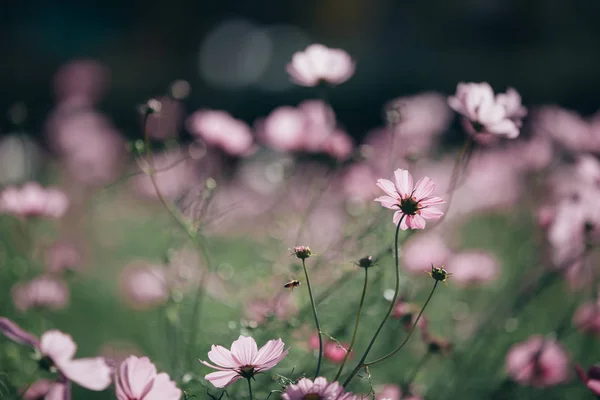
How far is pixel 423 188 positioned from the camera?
18.5 inches

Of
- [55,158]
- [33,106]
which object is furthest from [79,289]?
[33,106]

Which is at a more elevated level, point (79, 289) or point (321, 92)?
point (321, 92)

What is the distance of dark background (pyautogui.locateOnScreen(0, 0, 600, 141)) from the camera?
3.28 metres

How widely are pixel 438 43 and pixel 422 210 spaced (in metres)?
3.60

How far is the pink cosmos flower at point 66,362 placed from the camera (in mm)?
418

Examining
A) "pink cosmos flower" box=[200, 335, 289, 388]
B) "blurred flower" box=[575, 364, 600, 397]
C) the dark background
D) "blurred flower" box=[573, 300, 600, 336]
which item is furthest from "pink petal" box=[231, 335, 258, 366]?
Answer: the dark background

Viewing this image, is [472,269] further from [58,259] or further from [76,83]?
[76,83]

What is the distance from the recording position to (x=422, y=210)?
47 cm

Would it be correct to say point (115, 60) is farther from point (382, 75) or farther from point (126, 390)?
point (126, 390)

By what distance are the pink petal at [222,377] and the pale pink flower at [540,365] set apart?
0.43m

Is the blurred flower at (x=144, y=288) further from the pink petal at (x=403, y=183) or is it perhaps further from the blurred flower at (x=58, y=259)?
the pink petal at (x=403, y=183)

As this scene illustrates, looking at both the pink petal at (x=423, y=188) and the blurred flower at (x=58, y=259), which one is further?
the blurred flower at (x=58, y=259)

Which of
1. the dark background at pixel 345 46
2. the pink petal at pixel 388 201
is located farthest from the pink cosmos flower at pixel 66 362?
the dark background at pixel 345 46

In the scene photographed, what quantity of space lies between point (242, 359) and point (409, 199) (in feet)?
0.62
